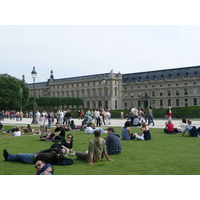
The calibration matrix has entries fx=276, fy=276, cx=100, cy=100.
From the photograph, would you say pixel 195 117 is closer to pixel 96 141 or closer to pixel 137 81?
pixel 96 141

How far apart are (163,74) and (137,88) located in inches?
421

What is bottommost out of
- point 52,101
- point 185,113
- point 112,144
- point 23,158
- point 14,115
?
point 23,158

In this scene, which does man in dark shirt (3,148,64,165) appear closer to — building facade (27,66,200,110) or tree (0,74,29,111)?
tree (0,74,29,111)

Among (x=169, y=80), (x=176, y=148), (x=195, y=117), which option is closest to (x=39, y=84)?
(x=169, y=80)

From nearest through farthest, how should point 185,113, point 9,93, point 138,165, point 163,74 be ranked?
1. point 138,165
2. point 185,113
3. point 9,93
4. point 163,74

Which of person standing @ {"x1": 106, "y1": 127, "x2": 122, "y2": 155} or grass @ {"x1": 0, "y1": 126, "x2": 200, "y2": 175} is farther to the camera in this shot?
person standing @ {"x1": 106, "y1": 127, "x2": 122, "y2": 155}

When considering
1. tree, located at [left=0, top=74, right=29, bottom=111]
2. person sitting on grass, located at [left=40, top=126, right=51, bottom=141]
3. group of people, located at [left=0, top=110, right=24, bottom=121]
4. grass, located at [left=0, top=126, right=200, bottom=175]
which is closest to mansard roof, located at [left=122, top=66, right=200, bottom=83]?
tree, located at [left=0, top=74, right=29, bottom=111]

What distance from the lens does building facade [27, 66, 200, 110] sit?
90.1 metres

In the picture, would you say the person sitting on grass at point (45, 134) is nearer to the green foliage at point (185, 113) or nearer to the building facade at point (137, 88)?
the green foliage at point (185, 113)

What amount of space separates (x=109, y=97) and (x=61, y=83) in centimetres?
2503

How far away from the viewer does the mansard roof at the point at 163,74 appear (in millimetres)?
90106

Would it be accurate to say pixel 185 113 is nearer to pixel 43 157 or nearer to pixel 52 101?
pixel 43 157

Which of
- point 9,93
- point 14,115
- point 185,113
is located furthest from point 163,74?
point 14,115

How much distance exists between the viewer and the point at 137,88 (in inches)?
3984
